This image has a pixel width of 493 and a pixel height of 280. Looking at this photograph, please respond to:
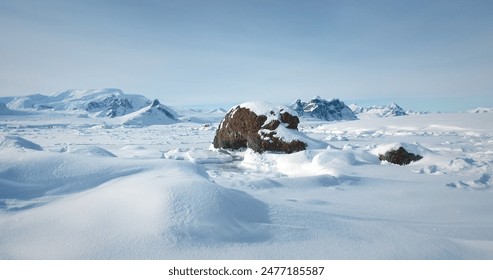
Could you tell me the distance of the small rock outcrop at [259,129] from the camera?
11586 millimetres

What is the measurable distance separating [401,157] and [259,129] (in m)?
5.67

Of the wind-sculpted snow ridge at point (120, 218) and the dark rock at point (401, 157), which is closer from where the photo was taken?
the wind-sculpted snow ridge at point (120, 218)

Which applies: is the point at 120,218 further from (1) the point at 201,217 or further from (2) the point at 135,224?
(1) the point at 201,217

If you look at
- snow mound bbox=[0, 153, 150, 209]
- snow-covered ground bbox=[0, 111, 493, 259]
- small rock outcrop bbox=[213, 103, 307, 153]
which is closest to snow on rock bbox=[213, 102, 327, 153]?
small rock outcrop bbox=[213, 103, 307, 153]

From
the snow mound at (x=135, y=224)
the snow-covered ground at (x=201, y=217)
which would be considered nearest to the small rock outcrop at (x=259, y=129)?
the snow-covered ground at (x=201, y=217)

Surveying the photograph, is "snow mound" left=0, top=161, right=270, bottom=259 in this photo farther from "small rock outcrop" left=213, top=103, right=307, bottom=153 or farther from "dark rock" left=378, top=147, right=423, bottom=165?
"small rock outcrop" left=213, top=103, right=307, bottom=153

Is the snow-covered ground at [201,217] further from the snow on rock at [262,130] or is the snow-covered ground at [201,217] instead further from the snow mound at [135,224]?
the snow on rock at [262,130]

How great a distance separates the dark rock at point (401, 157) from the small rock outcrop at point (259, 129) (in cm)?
325

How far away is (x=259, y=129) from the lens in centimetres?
1235

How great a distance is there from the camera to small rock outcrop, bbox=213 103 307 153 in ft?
38.0

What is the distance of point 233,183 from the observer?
21.6ft

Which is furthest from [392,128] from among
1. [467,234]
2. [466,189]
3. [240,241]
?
[240,241]
